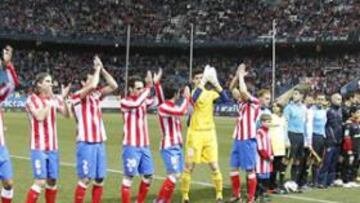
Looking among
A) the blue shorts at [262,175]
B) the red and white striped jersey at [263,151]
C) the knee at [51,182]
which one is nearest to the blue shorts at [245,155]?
the red and white striped jersey at [263,151]

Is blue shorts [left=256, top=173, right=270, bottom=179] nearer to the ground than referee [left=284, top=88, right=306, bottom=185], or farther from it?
nearer to the ground

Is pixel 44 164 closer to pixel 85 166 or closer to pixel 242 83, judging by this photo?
pixel 85 166

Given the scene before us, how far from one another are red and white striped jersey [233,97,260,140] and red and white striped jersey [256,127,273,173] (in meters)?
0.60

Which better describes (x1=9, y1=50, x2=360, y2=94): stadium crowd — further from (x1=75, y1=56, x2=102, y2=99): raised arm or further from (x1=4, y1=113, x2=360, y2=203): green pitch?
(x1=75, y1=56, x2=102, y2=99): raised arm

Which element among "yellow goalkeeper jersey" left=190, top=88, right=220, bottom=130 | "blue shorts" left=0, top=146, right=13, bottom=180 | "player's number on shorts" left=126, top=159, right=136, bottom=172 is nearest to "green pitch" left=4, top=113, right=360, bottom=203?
"yellow goalkeeper jersey" left=190, top=88, right=220, bottom=130

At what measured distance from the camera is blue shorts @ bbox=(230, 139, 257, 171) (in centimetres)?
1298

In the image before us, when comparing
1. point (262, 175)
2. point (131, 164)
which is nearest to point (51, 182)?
point (131, 164)

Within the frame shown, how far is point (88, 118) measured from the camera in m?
11.1

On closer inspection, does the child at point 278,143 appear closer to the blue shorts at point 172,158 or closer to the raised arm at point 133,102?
the blue shorts at point 172,158

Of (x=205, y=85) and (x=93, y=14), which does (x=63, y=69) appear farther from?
(x=205, y=85)

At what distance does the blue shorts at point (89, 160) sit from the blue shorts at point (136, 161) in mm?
680

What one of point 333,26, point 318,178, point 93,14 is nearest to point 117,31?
point 93,14

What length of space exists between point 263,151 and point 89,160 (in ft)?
13.4

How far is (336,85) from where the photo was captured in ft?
172
